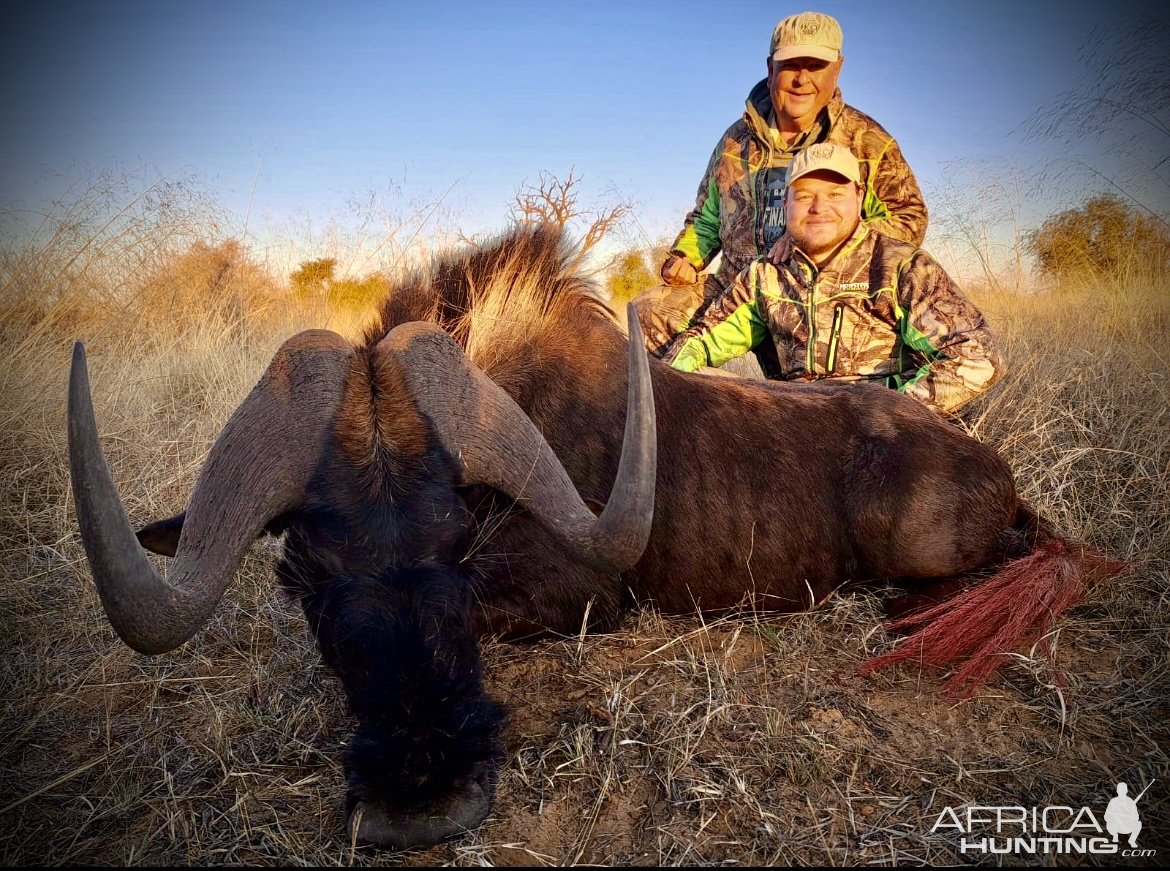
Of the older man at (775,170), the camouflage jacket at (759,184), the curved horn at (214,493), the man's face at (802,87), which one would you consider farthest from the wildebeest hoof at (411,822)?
the man's face at (802,87)

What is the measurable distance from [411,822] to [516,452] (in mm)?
1087

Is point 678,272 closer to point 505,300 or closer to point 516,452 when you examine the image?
point 505,300

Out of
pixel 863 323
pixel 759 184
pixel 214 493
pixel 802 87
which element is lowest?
pixel 214 493

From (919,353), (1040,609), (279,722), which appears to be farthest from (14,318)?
(1040,609)

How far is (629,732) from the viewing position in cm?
254

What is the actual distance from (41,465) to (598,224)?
4074mm

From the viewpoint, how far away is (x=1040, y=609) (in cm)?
304

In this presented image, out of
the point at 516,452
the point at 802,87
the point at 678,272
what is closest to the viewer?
the point at 516,452

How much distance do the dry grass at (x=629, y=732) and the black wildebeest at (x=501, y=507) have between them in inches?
7.7

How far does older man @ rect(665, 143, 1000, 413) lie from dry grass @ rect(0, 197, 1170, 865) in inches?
36.1

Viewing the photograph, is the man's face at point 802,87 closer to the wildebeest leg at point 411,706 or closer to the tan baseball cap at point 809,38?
the tan baseball cap at point 809,38

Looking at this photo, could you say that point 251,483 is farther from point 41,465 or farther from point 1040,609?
point 41,465

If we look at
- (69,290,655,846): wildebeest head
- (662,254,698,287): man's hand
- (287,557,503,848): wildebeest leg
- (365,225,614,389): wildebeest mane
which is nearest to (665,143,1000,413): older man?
(365,225,614,389): wildebeest mane

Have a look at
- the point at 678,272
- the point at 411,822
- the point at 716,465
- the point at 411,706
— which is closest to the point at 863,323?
the point at 716,465
